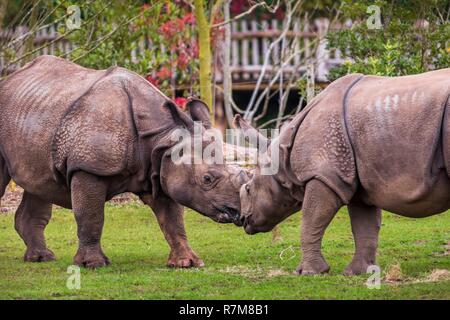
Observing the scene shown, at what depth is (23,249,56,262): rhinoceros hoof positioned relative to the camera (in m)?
13.8

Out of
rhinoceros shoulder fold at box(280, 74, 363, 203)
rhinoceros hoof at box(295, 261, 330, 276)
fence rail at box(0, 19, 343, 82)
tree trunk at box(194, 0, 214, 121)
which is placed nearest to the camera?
rhinoceros shoulder fold at box(280, 74, 363, 203)

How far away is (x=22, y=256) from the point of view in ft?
46.7

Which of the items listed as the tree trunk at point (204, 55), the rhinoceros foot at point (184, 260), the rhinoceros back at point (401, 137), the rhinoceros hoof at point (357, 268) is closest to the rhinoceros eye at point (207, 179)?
the rhinoceros foot at point (184, 260)

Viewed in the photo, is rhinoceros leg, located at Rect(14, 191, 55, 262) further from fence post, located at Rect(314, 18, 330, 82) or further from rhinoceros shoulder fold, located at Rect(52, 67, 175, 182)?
fence post, located at Rect(314, 18, 330, 82)

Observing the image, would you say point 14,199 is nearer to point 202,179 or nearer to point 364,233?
point 202,179

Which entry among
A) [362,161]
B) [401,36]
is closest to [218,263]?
[362,161]

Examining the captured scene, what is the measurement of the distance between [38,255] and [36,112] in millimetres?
1711

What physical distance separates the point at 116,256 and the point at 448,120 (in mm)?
4844

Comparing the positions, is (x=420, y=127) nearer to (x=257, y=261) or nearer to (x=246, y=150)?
(x=257, y=261)

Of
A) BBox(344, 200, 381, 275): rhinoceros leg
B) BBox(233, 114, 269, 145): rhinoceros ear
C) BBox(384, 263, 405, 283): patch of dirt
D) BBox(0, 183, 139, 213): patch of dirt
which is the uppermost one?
BBox(233, 114, 269, 145): rhinoceros ear

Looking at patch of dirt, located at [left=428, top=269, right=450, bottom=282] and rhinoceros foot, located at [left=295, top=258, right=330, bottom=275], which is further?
rhinoceros foot, located at [left=295, top=258, right=330, bottom=275]

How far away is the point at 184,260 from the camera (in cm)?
1291
